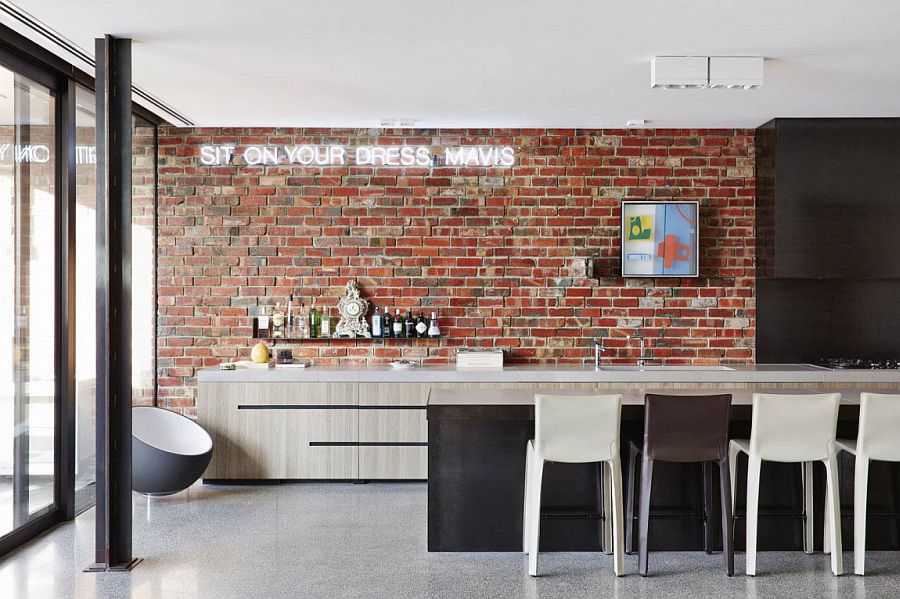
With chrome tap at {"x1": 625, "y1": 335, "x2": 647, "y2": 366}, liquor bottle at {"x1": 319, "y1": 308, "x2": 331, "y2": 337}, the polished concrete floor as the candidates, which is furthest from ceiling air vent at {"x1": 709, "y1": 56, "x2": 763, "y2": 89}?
liquor bottle at {"x1": 319, "y1": 308, "x2": 331, "y2": 337}

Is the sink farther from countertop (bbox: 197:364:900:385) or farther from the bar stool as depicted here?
the bar stool

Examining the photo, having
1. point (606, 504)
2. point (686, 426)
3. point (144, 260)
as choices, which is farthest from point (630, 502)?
point (144, 260)

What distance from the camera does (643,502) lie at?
13.0 ft

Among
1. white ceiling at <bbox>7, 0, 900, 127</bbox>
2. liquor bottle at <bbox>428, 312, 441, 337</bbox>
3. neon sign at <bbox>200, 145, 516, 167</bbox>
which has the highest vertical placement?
white ceiling at <bbox>7, 0, 900, 127</bbox>

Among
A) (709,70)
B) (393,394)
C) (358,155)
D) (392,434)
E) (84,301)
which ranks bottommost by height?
(392,434)

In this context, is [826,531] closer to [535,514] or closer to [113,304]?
[535,514]

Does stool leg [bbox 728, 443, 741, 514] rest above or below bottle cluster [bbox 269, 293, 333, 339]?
below

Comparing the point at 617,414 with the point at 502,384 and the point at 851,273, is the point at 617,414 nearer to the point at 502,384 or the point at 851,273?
the point at 502,384

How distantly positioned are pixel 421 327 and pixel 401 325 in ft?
0.59

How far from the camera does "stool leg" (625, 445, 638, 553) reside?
13.9 ft

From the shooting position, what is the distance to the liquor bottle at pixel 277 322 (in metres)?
6.23

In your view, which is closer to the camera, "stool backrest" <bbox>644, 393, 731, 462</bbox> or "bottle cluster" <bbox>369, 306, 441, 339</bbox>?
"stool backrest" <bbox>644, 393, 731, 462</bbox>

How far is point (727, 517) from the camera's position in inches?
155

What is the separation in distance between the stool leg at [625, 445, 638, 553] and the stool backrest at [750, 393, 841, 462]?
683 millimetres
